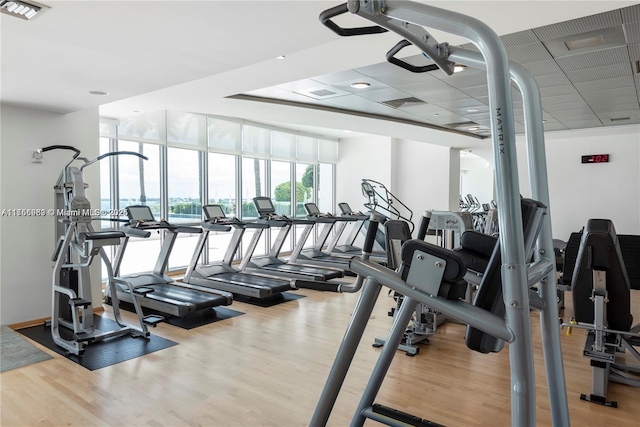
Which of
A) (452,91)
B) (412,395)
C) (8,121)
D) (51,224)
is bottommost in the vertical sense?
(412,395)

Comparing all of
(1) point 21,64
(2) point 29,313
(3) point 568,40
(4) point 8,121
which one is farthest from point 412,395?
(4) point 8,121

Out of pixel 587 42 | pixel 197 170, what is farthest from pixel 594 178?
pixel 197 170

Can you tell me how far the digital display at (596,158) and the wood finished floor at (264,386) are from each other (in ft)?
19.0

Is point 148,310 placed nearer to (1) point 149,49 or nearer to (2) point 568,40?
(1) point 149,49

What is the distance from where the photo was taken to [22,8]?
226 cm

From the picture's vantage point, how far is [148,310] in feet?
16.3

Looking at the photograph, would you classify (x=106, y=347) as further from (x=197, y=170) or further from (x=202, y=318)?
(x=197, y=170)

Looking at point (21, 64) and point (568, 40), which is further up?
Answer: point (568, 40)

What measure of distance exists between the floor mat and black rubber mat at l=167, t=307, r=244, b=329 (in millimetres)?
1238

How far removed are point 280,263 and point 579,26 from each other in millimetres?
5201

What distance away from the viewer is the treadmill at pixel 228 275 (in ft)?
17.8

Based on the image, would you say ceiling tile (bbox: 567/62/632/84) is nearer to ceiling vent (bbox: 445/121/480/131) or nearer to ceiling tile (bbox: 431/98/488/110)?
ceiling tile (bbox: 431/98/488/110)

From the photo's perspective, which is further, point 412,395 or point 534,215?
point 412,395

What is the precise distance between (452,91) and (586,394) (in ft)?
11.7
